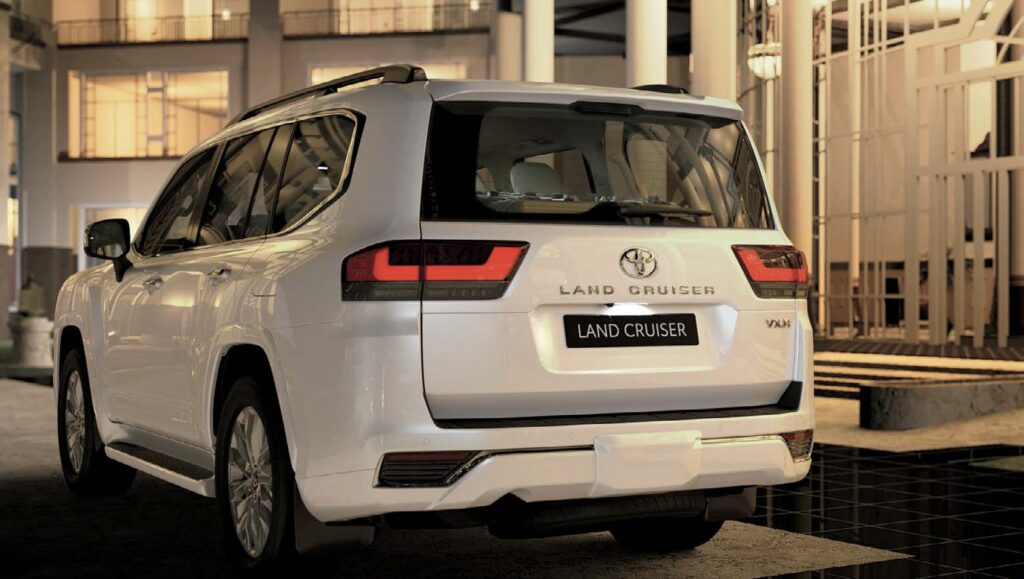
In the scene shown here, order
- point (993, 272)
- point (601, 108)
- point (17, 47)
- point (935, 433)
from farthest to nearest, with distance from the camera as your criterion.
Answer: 1. point (17, 47)
2. point (993, 272)
3. point (935, 433)
4. point (601, 108)

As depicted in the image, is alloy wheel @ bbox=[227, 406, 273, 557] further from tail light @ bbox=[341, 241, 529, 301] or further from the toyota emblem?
the toyota emblem

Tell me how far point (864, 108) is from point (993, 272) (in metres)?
4.20

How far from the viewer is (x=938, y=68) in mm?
21000

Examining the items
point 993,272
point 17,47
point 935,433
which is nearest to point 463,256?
point 935,433

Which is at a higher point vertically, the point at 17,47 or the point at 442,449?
the point at 17,47

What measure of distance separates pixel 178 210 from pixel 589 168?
2.37 metres

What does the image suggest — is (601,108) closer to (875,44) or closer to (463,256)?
(463,256)

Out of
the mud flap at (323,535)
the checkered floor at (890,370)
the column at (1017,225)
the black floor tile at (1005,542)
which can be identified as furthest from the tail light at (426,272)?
the column at (1017,225)

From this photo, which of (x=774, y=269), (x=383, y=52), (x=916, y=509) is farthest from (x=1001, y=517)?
(x=383, y=52)

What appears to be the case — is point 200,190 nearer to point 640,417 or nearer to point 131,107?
point 640,417

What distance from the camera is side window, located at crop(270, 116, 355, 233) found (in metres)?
5.30

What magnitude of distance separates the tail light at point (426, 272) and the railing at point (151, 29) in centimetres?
3864

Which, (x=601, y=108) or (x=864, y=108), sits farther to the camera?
(x=864, y=108)

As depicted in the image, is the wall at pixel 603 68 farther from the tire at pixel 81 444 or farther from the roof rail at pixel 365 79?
the roof rail at pixel 365 79
